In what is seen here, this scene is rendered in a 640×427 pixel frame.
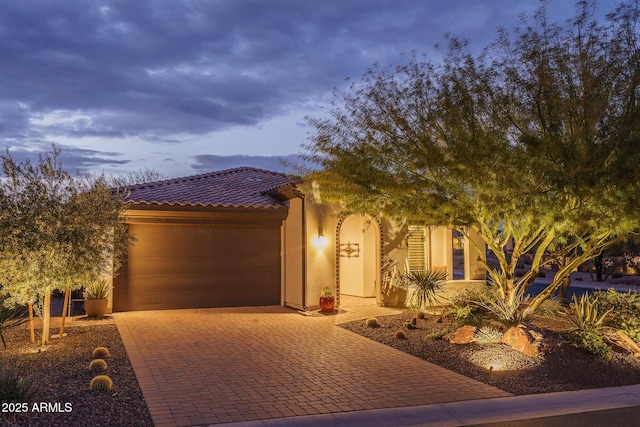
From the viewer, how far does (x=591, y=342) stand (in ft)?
33.5

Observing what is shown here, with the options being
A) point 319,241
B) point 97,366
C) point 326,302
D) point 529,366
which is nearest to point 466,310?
point 529,366

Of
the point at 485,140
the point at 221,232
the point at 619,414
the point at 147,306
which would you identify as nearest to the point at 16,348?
the point at 147,306

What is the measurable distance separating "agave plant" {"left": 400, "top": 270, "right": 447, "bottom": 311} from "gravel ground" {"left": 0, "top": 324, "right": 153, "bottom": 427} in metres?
7.37

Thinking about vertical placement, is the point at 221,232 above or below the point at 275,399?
above

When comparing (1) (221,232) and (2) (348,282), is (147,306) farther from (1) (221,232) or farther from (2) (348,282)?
(2) (348,282)

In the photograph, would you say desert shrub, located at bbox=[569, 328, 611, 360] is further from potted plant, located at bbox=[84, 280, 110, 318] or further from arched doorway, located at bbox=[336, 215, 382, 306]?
potted plant, located at bbox=[84, 280, 110, 318]

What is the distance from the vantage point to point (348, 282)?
20172 mm

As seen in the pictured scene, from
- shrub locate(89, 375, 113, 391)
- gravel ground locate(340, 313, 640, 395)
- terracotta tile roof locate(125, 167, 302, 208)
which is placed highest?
terracotta tile roof locate(125, 167, 302, 208)

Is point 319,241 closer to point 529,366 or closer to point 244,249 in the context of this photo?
point 244,249

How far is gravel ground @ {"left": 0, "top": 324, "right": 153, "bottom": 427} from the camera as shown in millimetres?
6570

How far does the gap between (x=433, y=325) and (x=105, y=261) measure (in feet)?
23.8

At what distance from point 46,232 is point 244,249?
7825 mm

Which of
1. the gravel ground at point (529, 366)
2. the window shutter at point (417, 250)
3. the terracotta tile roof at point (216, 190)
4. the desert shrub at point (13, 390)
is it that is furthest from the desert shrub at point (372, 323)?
the desert shrub at point (13, 390)

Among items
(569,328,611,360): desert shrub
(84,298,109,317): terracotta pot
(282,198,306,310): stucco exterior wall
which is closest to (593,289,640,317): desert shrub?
(569,328,611,360): desert shrub
